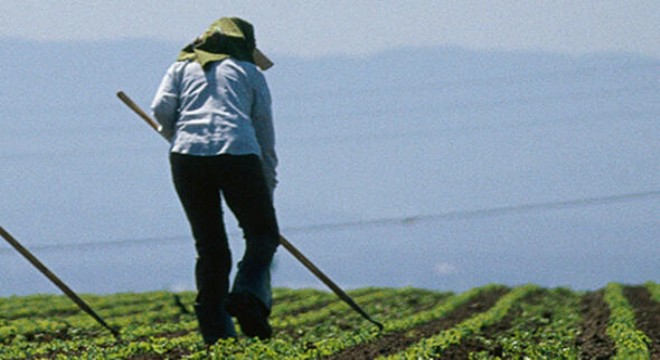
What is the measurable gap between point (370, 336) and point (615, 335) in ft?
6.94

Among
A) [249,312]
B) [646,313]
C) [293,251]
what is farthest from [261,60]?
[646,313]

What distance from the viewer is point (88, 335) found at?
1134 centimetres

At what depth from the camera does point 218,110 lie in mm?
7105

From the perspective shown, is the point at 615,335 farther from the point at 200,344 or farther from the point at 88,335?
the point at 88,335

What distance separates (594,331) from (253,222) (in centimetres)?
506

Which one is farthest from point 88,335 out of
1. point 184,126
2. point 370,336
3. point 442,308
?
point 442,308

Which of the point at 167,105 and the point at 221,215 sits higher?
the point at 167,105

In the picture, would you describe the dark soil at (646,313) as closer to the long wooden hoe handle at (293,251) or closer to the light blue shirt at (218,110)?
the long wooden hoe handle at (293,251)

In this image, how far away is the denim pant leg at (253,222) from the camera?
23.0 ft

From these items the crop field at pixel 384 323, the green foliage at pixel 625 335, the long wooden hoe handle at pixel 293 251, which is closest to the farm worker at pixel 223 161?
the crop field at pixel 384 323

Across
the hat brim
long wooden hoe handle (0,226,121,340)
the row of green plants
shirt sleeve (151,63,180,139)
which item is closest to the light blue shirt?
shirt sleeve (151,63,180,139)

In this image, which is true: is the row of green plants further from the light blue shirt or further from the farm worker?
the light blue shirt

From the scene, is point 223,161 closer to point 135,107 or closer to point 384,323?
point 135,107

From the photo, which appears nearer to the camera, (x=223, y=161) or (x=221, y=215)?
(x=223, y=161)
